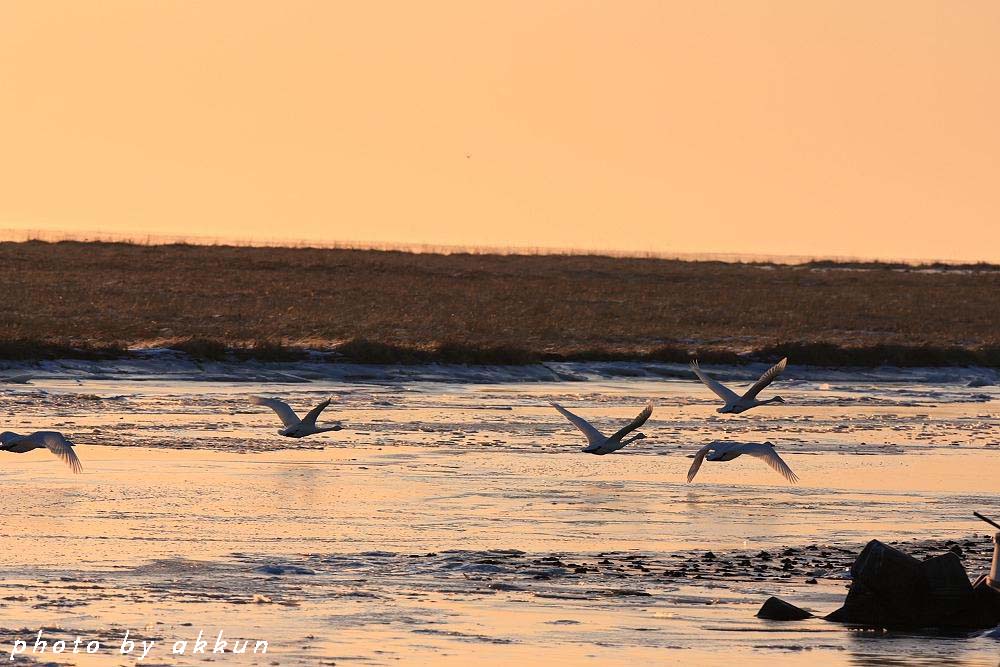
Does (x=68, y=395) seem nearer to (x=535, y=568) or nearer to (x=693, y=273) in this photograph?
(x=535, y=568)

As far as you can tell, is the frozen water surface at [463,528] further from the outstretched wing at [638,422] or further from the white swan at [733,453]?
the outstretched wing at [638,422]

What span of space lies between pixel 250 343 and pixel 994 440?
15281 mm

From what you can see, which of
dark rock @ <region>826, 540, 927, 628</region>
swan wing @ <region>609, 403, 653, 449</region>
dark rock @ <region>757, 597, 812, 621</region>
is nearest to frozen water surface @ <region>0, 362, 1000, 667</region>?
dark rock @ <region>757, 597, 812, 621</region>

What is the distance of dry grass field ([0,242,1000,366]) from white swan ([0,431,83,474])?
48.4 feet

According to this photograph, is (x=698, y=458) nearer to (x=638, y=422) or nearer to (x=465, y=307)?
(x=638, y=422)

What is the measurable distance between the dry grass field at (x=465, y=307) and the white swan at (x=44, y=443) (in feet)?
48.4

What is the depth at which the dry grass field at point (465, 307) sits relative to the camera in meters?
37.7

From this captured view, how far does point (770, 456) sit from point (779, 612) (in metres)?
6.58

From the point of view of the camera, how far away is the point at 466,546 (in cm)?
1541

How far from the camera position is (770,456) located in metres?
19.5

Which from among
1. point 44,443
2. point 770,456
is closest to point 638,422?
point 770,456

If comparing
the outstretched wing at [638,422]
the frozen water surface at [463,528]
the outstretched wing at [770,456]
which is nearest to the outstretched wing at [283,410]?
the frozen water surface at [463,528]

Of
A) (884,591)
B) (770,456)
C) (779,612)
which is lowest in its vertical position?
(779,612)

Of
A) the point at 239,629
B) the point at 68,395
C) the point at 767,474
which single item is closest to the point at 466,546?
the point at 239,629
